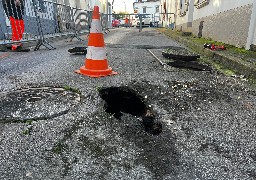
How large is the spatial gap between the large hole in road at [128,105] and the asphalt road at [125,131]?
31 millimetres

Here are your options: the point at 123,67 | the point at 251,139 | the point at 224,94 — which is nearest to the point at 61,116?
the point at 251,139

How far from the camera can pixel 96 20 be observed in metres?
3.66

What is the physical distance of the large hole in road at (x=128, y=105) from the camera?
6.45 ft

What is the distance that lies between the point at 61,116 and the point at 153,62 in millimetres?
3030

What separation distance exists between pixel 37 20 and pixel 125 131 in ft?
22.8

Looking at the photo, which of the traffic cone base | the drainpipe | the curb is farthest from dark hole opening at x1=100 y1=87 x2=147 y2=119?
the drainpipe

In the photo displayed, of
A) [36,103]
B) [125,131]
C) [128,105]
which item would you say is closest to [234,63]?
[128,105]

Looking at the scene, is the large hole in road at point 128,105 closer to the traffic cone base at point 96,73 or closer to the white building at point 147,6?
the traffic cone base at point 96,73

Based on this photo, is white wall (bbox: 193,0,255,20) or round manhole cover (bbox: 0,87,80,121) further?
white wall (bbox: 193,0,255,20)

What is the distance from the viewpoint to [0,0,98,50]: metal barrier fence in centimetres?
694

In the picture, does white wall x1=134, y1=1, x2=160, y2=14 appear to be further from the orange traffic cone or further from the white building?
the orange traffic cone

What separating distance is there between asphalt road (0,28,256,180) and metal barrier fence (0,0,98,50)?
15.0 ft

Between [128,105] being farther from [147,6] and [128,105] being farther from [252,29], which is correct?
[147,6]

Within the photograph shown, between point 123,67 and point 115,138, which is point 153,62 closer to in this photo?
point 123,67
